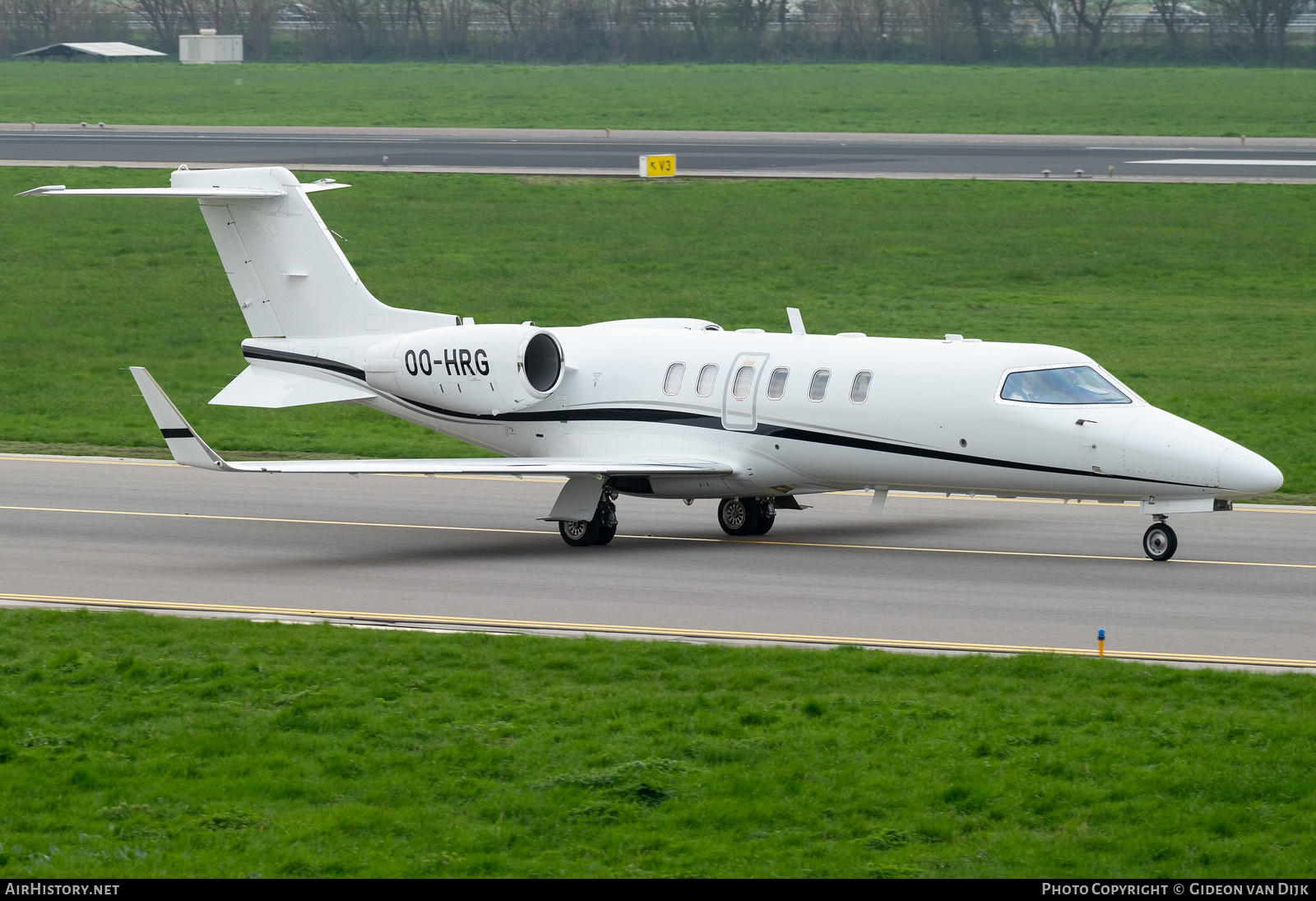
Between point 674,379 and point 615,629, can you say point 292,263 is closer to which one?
point 674,379

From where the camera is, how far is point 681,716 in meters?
14.5

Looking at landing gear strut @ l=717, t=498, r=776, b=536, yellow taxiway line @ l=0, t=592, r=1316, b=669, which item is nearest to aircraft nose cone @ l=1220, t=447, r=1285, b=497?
yellow taxiway line @ l=0, t=592, r=1316, b=669

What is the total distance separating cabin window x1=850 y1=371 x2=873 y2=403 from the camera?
76.8 ft

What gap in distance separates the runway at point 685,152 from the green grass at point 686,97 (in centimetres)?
368

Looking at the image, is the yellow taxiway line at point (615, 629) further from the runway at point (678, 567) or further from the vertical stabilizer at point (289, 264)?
the vertical stabilizer at point (289, 264)

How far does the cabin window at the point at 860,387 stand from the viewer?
23.4 meters

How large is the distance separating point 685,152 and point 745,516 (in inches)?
1738

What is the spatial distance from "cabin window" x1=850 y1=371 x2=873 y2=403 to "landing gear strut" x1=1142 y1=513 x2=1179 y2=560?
3.91 m

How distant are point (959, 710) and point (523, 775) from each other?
3772 millimetres

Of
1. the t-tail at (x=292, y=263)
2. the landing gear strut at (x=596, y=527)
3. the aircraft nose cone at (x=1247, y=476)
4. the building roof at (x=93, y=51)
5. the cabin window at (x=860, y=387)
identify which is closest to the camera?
the aircraft nose cone at (x=1247, y=476)

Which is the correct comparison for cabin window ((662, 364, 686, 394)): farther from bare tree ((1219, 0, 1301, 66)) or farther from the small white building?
the small white building

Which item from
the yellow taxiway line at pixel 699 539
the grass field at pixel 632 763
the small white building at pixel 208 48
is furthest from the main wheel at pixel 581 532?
the small white building at pixel 208 48

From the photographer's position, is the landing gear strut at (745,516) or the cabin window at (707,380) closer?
the cabin window at (707,380)

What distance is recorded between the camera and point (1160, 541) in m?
22.4
